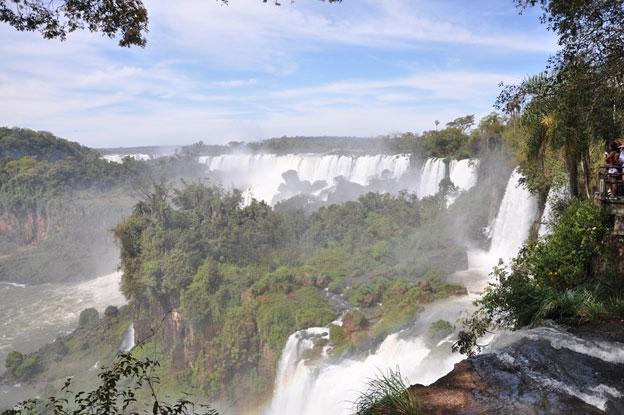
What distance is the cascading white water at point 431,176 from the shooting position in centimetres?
2731

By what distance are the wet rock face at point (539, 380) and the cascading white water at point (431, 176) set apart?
23.3 m

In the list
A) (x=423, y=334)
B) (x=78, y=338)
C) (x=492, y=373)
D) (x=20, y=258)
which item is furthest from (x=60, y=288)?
(x=492, y=373)

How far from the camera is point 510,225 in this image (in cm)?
1795

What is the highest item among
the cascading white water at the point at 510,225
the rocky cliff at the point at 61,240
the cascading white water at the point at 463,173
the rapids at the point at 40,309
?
the cascading white water at the point at 463,173

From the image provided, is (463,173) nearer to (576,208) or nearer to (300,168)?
(300,168)

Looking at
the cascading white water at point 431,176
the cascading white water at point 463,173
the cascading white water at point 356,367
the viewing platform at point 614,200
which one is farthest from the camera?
the cascading white water at point 431,176

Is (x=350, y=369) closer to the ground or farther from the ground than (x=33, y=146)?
closer to the ground

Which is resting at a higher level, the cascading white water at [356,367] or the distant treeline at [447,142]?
the distant treeline at [447,142]

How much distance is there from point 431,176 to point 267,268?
521 inches

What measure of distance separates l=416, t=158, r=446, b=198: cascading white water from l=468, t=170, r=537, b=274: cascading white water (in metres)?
8.08

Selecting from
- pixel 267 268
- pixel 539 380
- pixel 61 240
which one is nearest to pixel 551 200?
pixel 539 380

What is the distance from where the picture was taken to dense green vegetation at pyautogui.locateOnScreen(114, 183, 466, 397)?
55.0 ft

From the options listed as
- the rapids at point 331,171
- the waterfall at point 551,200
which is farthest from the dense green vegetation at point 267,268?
the waterfall at point 551,200

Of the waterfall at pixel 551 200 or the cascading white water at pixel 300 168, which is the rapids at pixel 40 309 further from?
the waterfall at pixel 551 200
